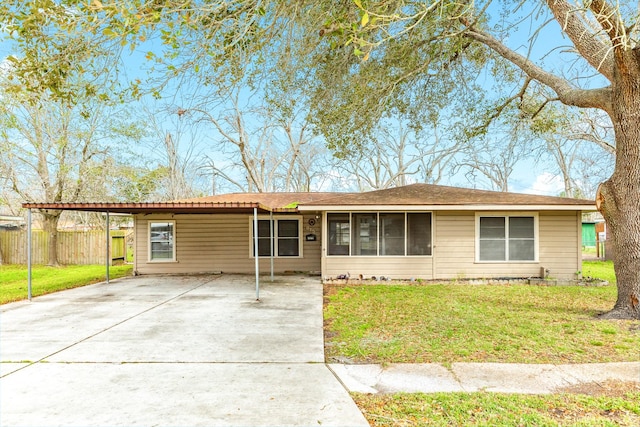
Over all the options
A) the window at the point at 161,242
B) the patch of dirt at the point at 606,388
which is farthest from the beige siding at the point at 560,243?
the window at the point at 161,242

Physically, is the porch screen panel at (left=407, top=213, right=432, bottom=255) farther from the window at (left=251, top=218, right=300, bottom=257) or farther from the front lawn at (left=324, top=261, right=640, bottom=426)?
the window at (left=251, top=218, right=300, bottom=257)

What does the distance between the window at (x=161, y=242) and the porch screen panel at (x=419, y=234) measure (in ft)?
24.7

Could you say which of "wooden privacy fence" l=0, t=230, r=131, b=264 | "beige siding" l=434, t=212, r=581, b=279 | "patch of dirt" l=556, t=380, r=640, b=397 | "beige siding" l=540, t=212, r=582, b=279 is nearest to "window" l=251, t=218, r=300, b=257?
"beige siding" l=434, t=212, r=581, b=279

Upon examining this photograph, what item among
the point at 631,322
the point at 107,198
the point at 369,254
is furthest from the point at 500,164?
the point at 107,198

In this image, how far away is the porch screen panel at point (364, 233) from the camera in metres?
10.3

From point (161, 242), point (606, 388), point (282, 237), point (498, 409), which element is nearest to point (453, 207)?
point (282, 237)

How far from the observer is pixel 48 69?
456 cm

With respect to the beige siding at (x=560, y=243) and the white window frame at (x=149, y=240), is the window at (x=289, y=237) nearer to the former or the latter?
the white window frame at (x=149, y=240)

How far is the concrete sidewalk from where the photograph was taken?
3.41m

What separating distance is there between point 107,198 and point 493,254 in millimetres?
15845

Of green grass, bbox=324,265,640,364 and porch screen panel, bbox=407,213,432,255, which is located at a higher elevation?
porch screen panel, bbox=407,213,432,255

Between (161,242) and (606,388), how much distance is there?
38.8 feet

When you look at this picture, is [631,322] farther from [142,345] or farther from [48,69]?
[48,69]

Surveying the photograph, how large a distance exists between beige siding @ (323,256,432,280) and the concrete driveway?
2990 millimetres
